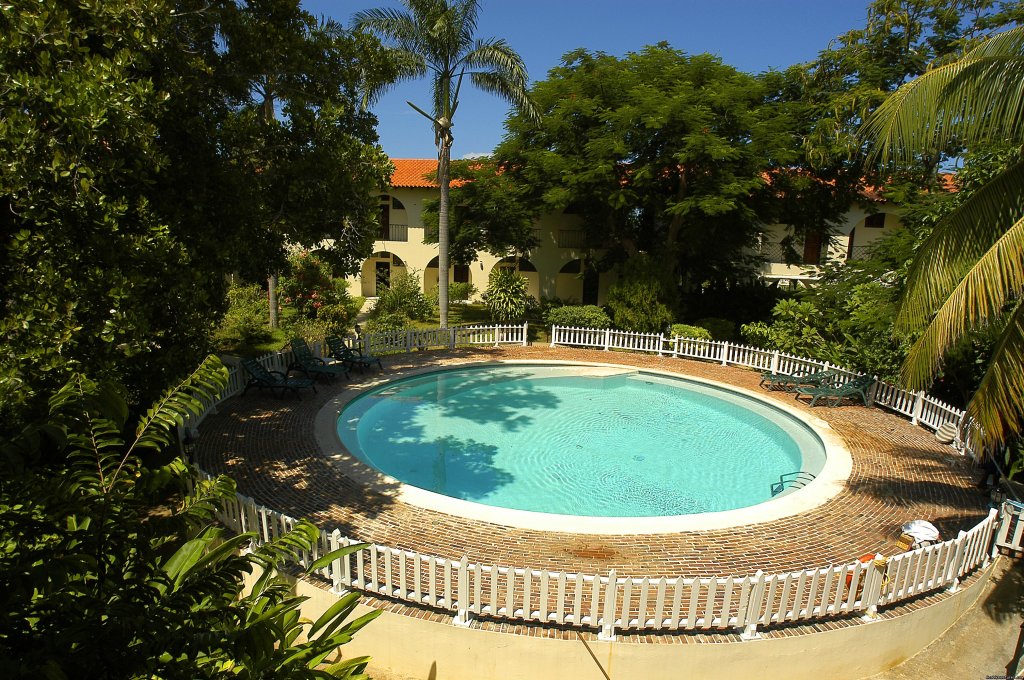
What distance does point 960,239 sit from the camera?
231 inches

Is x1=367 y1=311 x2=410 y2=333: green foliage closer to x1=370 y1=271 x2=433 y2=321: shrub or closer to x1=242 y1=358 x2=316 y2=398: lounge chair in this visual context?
x1=370 y1=271 x2=433 y2=321: shrub

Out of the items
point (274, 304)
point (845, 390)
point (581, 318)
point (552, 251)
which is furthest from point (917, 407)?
point (552, 251)

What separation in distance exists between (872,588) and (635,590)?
2413mm

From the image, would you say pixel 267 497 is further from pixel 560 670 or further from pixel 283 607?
pixel 560 670

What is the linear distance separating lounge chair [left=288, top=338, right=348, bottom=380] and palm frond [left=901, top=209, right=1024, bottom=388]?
12.9 metres

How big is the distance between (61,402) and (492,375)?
13.9 metres

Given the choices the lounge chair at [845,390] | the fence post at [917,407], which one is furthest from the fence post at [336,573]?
the fence post at [917,407]

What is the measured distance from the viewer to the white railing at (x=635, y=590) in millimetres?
5566

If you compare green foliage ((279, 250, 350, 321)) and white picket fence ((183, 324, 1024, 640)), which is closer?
white picket fence ((183, 324, 1024, 640))

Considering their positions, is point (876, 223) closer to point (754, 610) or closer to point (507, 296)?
point (507, 296)

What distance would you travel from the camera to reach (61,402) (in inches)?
143

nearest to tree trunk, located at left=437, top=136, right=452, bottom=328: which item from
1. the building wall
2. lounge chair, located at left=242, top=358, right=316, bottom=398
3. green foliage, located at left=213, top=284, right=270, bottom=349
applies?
green foliage, located at left=213, top=284, right=270, bottom=349

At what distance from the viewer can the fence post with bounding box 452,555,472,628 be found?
18.5 ft

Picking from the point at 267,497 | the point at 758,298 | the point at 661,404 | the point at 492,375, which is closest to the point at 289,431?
the point at 267,497
